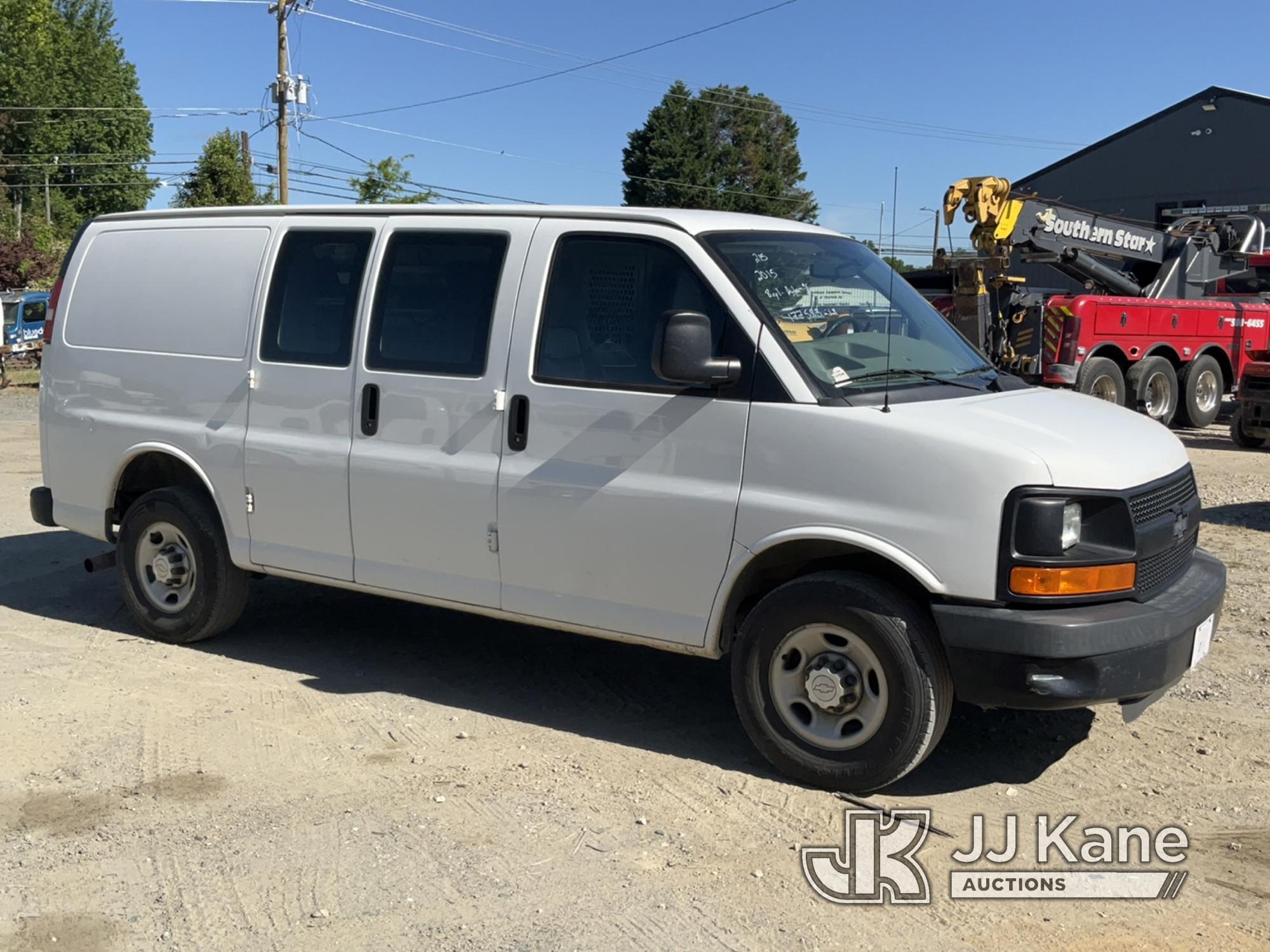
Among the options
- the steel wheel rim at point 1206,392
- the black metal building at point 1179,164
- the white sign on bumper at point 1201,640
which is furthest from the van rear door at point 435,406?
the black metal building at point 1179,164

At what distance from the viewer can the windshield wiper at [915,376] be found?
15.8ft

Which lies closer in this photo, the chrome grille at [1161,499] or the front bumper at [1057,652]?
the front bumper at [1057,652]

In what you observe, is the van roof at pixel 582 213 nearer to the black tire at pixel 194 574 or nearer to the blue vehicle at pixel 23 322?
the black tire at pixel 194 574

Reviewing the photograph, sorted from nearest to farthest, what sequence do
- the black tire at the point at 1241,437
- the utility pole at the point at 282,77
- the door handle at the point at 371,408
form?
1. the door handle at the point at 371,408
2. the black tire at the point at 1241,437
3. the utility pole at the point at 282,77

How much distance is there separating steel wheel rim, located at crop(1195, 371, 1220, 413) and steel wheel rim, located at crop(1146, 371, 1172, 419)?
0.60 meters

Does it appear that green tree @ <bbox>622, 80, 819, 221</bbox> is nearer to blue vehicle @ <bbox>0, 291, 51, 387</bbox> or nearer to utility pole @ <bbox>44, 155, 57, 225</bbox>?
utility pole @ <bbox>44, 155, 57, 225</bbox>

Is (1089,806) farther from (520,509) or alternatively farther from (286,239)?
(286,239)

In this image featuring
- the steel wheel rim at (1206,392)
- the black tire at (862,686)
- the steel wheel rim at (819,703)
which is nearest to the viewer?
the black tire at (862,686)

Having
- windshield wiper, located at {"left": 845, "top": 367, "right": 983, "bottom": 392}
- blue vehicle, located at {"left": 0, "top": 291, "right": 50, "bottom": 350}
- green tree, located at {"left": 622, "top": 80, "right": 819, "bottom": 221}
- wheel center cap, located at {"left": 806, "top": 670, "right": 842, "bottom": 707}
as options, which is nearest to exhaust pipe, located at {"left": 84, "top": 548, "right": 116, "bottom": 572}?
wheel center cap, located at {"left": 806, "top": 670, "right": 842, "bottom": 707}

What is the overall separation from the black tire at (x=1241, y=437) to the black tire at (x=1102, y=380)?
5.00ft

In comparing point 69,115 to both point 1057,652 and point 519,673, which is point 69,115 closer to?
point 519,673

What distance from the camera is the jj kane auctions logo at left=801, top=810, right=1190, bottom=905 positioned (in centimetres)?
397

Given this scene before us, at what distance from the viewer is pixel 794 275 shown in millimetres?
5090

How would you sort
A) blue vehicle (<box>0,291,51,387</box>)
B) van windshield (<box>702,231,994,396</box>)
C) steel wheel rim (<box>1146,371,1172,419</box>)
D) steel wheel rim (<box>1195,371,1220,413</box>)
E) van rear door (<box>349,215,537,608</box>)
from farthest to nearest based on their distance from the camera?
blue vehicle (<box>0,291,51,387</box>) < steel wheel rim (<box>1195,371,1220,413</box>) < steel wheel rim (<box>1146,371,1172,419</box>) < van rear door (<box>349,215,537,608</box>) < van windshield (<box>702,231,994,396</box>)
